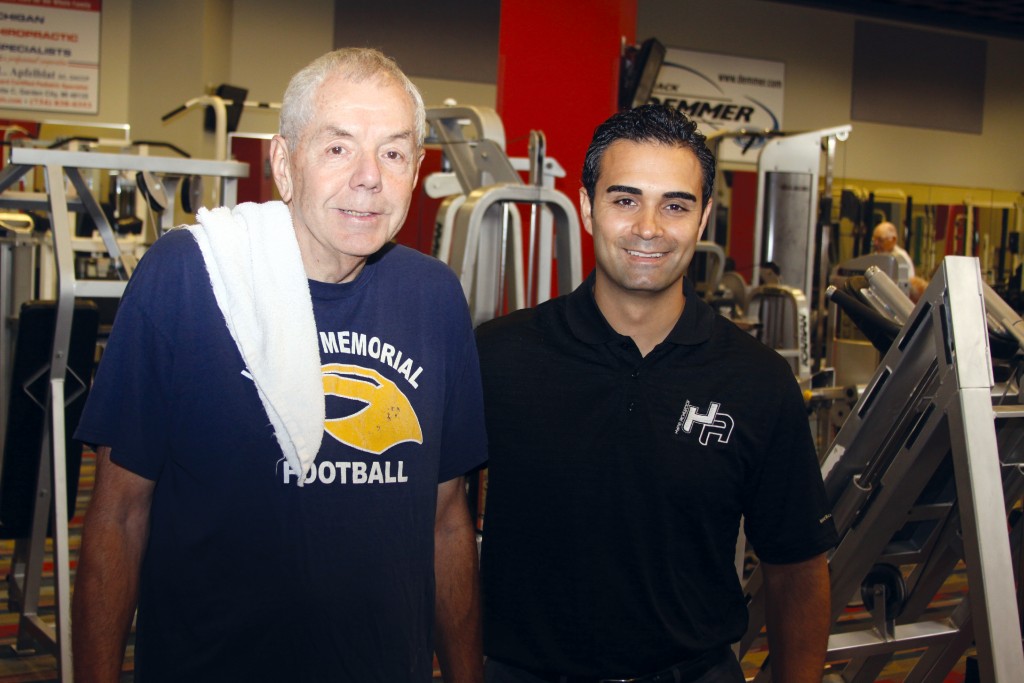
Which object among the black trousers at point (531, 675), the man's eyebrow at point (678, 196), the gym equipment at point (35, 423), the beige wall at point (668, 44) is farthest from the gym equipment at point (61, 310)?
the beige wall at point (668, 44)

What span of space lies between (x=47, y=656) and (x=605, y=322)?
279 centimetres

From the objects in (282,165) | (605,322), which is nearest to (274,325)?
(282,165)

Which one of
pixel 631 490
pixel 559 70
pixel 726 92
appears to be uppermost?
pixel 726 92

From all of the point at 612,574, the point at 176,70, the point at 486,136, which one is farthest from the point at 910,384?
the point at 176,70

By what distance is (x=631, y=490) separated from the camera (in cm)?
154

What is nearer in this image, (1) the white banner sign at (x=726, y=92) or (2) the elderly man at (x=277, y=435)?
(2) the elderly man at (x=277, y=435)

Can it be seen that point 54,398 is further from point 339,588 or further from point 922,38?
point 922,38

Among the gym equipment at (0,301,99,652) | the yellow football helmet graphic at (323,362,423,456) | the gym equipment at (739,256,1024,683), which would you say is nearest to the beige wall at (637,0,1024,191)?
Answer: the gym equipment at (0,301,99,652)

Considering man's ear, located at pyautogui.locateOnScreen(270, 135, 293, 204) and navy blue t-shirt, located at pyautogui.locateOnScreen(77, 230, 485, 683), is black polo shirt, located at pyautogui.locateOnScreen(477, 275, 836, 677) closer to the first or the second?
navy blue t-shirt, located at pyautogui.locateOnScreen(77, 230, 485, 683)

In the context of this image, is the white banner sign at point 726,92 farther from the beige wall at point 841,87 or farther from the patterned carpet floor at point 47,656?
the patterned carpet floor at point 47,656

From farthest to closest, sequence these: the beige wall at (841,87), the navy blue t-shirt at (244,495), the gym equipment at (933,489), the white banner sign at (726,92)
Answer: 1. the beige wall at (841,87)
2. the white banner sign at (726,92)
3. the gym equipment at (933,489)
4. the navy blue t-shirt at (244,495)

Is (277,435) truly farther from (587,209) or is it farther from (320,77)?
(587,209)

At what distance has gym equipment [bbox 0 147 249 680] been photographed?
2.83m

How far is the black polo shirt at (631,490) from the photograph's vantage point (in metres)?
1.53
